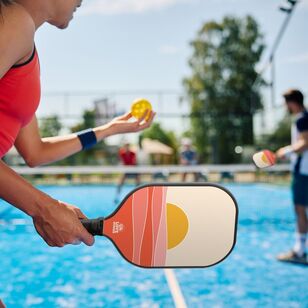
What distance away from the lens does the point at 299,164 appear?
5441 millimetres

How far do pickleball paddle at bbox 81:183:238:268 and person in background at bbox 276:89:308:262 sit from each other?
385 cm

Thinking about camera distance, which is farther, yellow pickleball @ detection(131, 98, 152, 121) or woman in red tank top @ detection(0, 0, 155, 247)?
yellow pickleball @ detection(131, 98, 152, 121)

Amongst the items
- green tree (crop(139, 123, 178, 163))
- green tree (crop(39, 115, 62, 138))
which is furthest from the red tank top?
green tree (crop(139, 123, 178, 163))

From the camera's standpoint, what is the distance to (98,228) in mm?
1325

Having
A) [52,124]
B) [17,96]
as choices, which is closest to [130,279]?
[17,96]

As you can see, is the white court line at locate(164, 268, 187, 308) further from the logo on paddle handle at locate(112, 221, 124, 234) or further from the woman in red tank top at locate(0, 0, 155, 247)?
the woman in red tank top at locate(0, 0, 155, 247)

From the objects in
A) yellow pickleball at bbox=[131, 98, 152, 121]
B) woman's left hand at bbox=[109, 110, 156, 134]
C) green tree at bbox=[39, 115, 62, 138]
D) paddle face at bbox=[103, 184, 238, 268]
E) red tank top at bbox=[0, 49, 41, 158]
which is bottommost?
green tree at bbox=[39, 115, 62, 138]

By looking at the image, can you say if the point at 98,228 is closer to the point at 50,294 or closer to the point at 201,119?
the point at 50,294

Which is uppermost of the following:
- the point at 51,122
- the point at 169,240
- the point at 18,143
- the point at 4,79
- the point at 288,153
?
the point at 4,79

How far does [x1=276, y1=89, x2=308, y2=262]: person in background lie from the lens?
5176mm

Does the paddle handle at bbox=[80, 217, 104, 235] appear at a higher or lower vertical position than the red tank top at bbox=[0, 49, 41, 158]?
lower

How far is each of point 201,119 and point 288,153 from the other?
65.4ft

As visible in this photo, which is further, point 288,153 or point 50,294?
point 288,153

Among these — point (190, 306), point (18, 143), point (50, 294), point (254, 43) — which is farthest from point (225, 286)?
point (254, 43)
